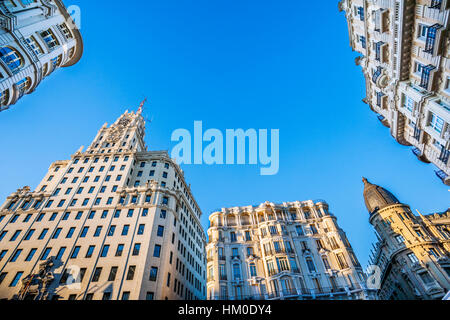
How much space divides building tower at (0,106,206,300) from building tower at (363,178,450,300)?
40.4 metres

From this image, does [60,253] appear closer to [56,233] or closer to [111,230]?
[56,233]

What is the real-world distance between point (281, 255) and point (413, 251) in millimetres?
27098

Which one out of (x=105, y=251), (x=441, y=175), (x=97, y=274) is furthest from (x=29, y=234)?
(x=441, y=175)

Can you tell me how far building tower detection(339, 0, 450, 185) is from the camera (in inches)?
797

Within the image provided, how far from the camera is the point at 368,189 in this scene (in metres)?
68.1

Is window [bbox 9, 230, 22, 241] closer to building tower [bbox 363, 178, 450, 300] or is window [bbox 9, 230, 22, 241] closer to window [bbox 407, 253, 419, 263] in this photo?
building tower [bbox 363, 178, 450, 300]

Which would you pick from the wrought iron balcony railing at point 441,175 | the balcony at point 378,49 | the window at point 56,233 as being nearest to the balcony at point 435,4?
the balcony at point 378,49

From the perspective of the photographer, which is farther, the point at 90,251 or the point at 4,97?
the point at 90,251

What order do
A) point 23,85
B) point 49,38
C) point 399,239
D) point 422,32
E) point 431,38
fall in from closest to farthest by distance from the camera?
point 431,38 < point 422,32 < point 23,85 < point 49,38 < point 399,239

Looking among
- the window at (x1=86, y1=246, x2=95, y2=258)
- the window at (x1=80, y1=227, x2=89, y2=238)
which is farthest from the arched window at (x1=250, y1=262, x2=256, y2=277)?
the window at (x1=80, y1=227, x2=89, y2=238)

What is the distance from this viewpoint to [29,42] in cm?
3225

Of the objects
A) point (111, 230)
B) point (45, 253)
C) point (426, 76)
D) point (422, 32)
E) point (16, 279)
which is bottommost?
point (16, 279)

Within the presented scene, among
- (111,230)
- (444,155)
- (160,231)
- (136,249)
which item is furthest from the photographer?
(160,231)

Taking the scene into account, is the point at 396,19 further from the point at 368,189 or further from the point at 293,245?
the point at 368,189
